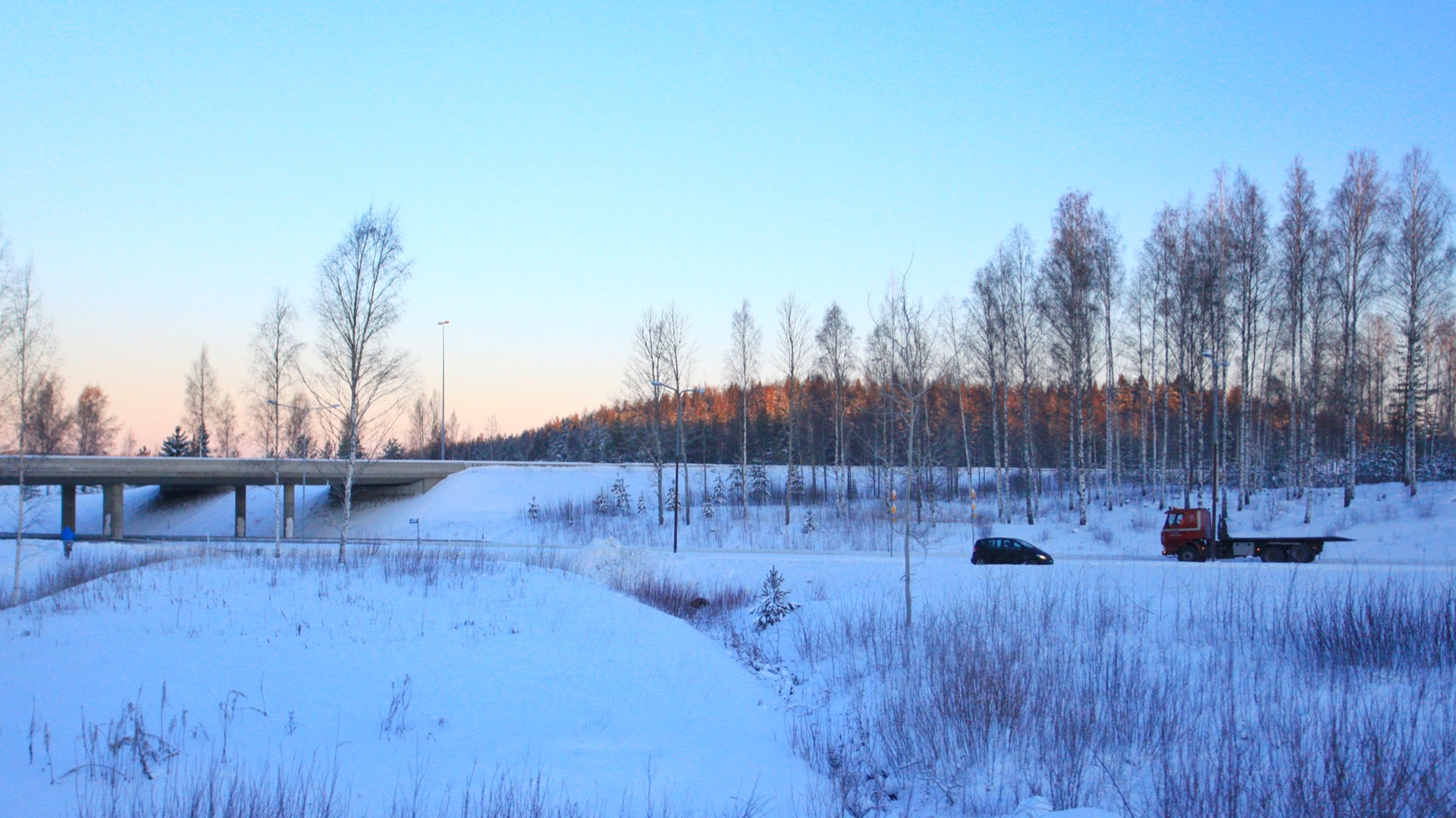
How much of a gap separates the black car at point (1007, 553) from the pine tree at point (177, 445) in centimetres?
7268

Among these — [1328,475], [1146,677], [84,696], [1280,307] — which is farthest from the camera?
[1328,475]

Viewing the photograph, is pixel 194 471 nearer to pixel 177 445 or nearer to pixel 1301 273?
pixel 177 445

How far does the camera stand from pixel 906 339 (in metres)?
15.9

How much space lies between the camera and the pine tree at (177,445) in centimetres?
7112

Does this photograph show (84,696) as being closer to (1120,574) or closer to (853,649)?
(853,649)

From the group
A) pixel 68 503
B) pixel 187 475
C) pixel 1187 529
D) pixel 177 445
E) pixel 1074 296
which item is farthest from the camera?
pixel 177 445

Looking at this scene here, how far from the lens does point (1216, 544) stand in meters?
22.6

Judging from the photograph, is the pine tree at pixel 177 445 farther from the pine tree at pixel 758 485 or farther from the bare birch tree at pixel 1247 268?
the bare birch tree at pixel 1247 268

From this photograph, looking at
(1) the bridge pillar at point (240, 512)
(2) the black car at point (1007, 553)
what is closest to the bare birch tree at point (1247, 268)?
(2) the black car at point (1007, 553)

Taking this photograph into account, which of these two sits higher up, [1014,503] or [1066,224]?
[1066,224]

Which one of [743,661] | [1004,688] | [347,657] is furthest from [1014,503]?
[347,657]

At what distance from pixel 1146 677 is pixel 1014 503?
33.2 meters

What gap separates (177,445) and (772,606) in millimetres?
74381

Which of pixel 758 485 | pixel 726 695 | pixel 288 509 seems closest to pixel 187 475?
pixel 288 509
